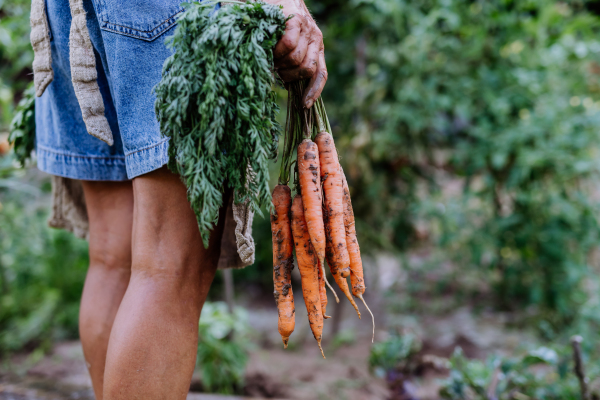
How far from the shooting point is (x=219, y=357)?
7.12 ft

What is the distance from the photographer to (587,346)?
2158 millimetres

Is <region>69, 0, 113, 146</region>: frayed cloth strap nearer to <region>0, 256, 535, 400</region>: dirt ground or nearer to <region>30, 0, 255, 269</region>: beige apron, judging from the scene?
<region>30, 0, 255, 269</region>: beige apron

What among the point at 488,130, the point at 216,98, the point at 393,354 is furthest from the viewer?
the point at 488,130

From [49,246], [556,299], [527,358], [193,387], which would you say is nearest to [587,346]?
[556,299]

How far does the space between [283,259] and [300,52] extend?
0.54 meters

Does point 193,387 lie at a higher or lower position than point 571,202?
lower

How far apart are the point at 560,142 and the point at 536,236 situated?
59 centimetres

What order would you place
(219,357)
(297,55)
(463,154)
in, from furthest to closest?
(463,154), (219,357), (297,55)

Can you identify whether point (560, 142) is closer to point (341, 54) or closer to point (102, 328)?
point (341, 54)

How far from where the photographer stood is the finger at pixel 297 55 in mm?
984

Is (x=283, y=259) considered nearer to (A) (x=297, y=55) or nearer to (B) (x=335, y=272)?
(B) (x=335, y=272)

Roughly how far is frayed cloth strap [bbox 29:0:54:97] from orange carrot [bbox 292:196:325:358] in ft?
2.36

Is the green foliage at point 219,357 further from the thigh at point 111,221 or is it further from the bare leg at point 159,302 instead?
the bare leg at point 159,302

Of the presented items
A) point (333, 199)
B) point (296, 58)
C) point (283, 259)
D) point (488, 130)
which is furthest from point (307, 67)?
point (488, 130)
